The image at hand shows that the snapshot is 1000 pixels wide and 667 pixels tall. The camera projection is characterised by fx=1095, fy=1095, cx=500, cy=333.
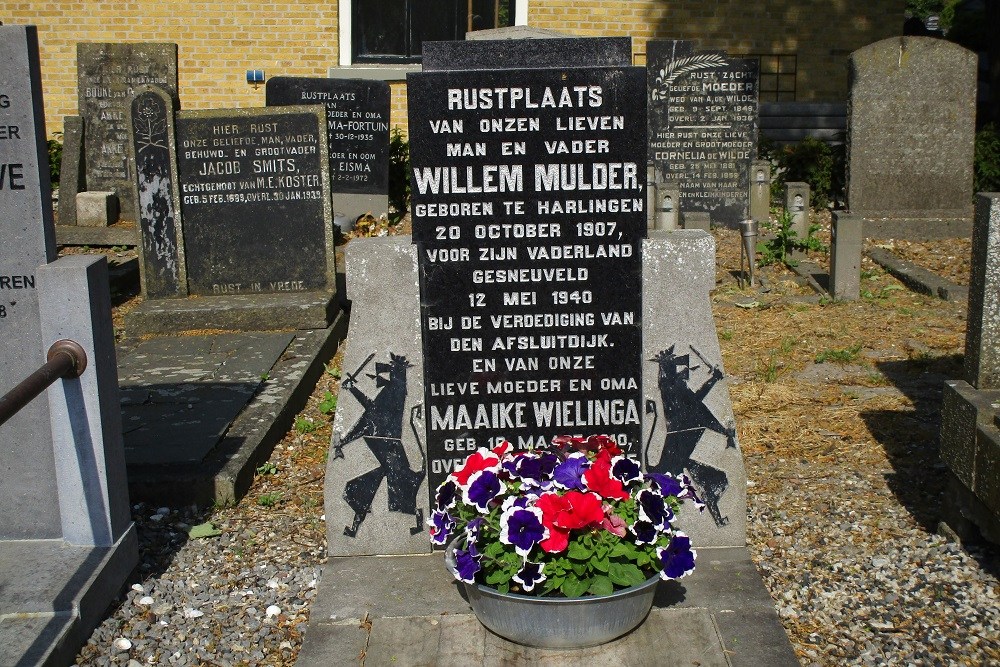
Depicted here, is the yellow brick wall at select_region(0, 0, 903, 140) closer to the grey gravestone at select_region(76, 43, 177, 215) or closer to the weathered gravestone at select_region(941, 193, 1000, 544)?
the grey gravestone at select_region(76, 43, 177, 215)

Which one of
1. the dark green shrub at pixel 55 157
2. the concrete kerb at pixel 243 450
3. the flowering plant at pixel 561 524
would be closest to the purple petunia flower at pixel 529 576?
the flowering plant at pixel 561 524

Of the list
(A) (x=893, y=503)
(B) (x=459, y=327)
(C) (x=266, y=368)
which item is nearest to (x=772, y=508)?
(A) (x=893, y=503)

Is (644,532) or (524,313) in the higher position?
(524,313)

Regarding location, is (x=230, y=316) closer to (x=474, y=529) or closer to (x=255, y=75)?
(x=474, y=529)

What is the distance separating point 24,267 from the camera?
3973mm

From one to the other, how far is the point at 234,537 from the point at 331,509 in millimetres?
723

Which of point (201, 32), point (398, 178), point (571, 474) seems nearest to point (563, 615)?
point (571, 474)

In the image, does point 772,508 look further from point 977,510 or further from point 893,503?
point 977,510

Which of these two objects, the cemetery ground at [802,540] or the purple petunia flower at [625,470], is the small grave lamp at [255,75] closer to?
the cemetery ground at [802,540]

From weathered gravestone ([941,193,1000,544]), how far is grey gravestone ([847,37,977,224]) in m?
8.09

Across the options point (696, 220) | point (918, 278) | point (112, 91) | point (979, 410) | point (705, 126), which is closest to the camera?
point (979, 410)

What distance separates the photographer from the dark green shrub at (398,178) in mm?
14125

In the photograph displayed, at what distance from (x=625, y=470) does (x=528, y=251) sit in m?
0.99

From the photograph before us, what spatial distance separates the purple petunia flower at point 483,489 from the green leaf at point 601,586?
418 mm
